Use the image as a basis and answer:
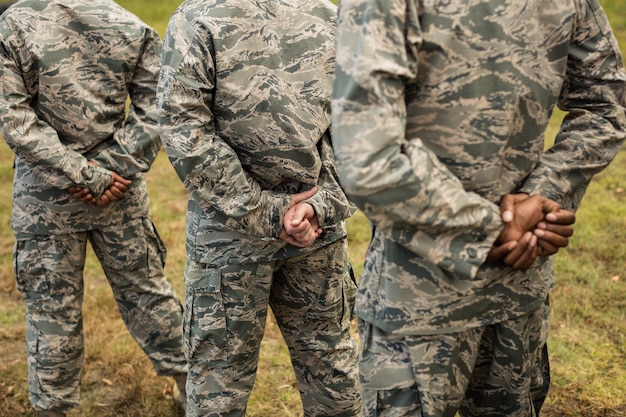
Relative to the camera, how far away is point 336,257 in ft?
9.84

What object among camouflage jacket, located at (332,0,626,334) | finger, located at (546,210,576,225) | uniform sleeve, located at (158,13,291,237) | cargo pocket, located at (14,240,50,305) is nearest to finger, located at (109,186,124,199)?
cargo pocket, located at (14,240,50,305)

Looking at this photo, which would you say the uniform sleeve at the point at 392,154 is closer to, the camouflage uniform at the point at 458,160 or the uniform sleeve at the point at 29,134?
the camouflage uniform at the point at 458,160

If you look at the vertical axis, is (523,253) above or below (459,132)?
below

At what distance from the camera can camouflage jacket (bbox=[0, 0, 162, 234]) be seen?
3283 millimetres

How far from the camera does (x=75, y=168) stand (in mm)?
3357

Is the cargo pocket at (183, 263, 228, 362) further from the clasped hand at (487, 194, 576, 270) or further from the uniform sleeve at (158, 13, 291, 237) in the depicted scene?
the clasped hand at (487, 194, 576, 270)

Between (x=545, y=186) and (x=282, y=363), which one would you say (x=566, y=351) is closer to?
(x=282, y=363)

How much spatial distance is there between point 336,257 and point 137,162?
1056mm

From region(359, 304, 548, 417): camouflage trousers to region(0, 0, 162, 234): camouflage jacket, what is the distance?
170 cm

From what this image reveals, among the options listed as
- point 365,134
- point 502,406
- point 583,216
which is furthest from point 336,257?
point 583,216

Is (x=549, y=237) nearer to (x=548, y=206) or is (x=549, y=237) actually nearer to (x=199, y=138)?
(x=548, y=206)

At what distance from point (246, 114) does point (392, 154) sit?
926 mm

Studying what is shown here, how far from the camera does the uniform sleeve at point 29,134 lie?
326 centimetres

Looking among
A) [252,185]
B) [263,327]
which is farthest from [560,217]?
[263,327]
